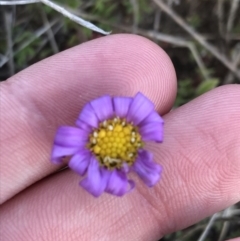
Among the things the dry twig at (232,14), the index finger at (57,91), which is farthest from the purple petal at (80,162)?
the dry twig at (232,14)

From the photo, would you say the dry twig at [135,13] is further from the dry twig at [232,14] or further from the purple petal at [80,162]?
the purple petal at [80,162]

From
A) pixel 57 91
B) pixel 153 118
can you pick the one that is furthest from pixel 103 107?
pixel 57 91

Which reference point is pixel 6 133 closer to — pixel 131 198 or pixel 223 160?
pixel 131 198

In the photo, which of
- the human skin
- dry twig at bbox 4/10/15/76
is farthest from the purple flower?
dry twig at bbox 4/10/15/76

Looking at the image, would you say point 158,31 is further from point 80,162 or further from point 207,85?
point 80,162

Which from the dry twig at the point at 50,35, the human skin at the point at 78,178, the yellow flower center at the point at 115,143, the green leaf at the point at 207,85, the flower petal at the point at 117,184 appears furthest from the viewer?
the dry twig at the point at 50,35

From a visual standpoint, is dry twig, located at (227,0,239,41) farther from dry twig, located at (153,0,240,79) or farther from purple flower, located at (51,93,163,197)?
purple flower, located at (51,93,163,197)

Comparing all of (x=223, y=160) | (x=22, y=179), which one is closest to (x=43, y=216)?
(x=22, y=179)
